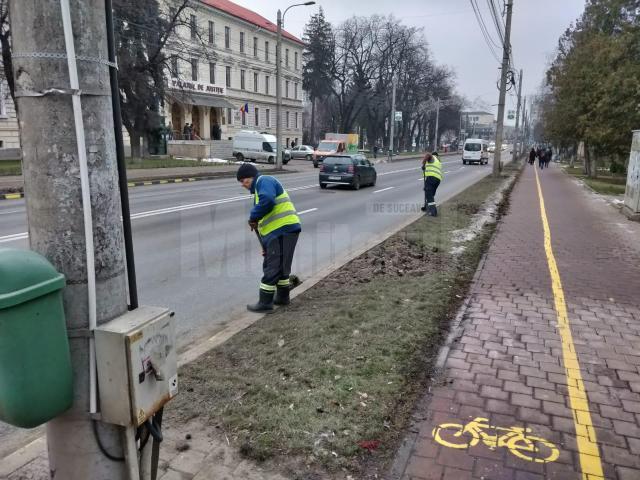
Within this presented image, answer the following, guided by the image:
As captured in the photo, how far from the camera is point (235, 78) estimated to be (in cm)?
5953

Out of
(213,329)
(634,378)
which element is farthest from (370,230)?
(634,378)

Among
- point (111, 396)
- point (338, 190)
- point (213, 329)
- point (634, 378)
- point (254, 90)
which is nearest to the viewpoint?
point (111, 396)

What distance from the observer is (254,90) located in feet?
208

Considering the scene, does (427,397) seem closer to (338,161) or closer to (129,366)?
(129,366)

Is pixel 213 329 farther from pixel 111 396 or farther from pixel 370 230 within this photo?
pixel 370 230

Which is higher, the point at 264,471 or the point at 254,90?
the point at 254,90

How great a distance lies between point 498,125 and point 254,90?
40031 mm

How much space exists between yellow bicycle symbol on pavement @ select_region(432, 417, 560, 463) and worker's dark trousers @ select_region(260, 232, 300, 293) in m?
2.80

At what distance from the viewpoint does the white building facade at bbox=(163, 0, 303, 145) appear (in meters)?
50.3

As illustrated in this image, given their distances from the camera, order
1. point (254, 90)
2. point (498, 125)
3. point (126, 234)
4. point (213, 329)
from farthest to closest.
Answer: point (254, 90), point (498, 125), point (213, 329), point (126, 234)

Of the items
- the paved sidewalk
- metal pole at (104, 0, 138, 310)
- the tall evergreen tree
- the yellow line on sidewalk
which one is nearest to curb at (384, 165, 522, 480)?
the paved sidewalk

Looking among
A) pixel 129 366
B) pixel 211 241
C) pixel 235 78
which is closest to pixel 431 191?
pixel 211 241

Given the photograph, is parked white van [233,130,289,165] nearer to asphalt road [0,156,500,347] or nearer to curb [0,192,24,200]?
asphalt road [0,156,500,347]

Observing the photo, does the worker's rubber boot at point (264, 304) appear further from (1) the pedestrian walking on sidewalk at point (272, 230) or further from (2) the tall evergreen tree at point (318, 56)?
(2) the tall evergreen tree at point (318, 56)
